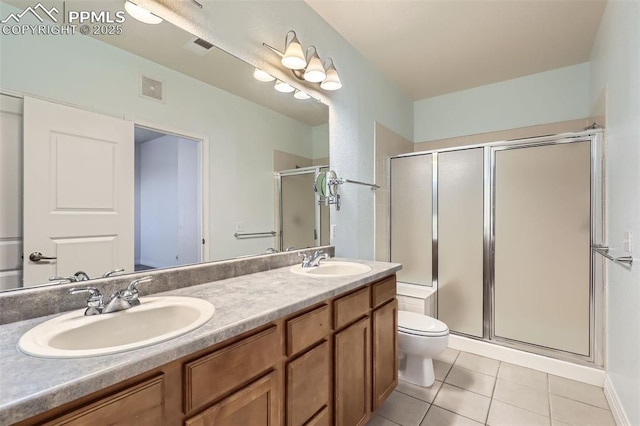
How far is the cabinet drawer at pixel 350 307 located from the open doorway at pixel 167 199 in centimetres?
68

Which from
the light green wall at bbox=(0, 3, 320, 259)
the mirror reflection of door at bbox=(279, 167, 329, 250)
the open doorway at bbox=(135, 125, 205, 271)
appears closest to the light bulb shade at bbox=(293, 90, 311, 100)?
the light green wall at bbox=(0, 3, 320, 259)

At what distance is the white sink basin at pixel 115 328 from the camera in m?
0.67

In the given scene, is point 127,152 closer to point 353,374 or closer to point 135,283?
point 135,283

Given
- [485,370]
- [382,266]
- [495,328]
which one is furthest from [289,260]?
[495,328]

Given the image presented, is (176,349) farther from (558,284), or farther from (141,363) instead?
(558,284)

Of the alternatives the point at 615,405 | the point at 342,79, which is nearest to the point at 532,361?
the point at 615,405

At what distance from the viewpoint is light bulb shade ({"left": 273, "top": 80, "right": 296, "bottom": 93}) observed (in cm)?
177

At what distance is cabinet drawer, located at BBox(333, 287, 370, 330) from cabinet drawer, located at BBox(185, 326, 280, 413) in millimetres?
367

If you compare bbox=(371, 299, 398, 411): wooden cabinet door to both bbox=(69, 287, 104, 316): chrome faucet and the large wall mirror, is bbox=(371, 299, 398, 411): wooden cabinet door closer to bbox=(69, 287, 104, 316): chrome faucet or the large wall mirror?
the large wall mirror

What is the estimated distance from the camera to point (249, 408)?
34.9 inches

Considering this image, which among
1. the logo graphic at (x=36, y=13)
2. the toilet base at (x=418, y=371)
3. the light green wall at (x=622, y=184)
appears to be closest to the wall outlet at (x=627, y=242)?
the light green wall at (x=622, y=184)

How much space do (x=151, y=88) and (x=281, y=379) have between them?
4.08 ft

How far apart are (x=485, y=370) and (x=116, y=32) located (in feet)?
9.90

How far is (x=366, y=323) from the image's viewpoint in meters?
1.50
